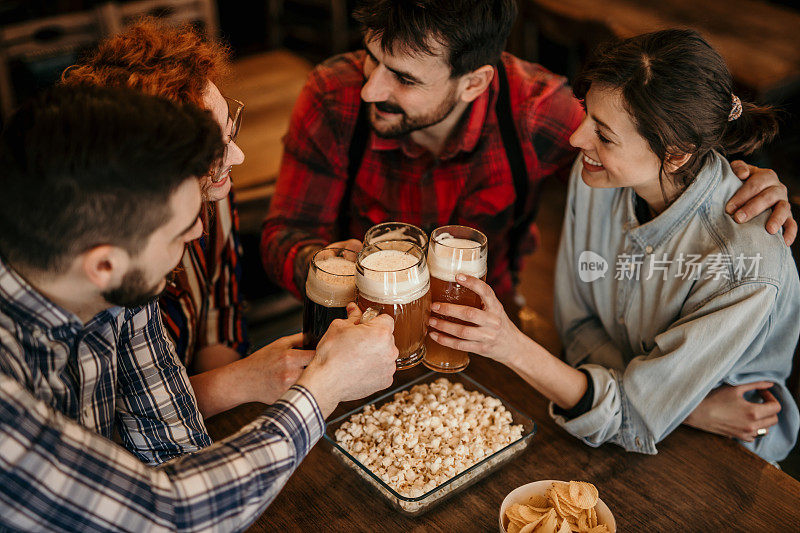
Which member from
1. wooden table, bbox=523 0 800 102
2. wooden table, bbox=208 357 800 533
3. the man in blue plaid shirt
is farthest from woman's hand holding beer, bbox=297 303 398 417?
wooden table, bbox=523 0 800 102

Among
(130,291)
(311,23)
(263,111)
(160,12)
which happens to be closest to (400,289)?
(130,291)

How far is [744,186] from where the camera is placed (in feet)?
5.20

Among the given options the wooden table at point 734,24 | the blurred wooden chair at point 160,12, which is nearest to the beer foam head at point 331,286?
the wooden table at point 734,24

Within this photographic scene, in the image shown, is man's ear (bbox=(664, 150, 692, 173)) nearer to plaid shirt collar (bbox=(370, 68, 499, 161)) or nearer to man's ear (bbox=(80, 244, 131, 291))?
plaid shirt collar (bbox=(370, 68, 499, 161))

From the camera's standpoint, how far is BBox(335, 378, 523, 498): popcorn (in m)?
1.35

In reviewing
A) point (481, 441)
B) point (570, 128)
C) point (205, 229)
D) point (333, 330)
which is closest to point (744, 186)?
point (570, 128)

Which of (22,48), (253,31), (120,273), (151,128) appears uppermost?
(151,128)

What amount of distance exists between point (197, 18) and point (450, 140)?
278 centimetres

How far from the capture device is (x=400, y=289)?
1.30m

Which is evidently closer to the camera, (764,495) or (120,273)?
(120,273)

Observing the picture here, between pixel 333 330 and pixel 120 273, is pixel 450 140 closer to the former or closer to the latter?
pixel 333 330

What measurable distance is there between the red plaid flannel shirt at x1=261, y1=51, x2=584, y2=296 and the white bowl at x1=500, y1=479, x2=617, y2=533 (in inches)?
40.4

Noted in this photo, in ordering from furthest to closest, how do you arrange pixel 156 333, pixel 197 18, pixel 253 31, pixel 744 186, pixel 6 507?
1. pixel 253 31
2. pixel 197 18
3. pixel 744 186
4. pixel 156 333
5. pixel 6 507

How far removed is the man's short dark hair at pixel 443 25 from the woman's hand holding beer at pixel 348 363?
890 millimetres
